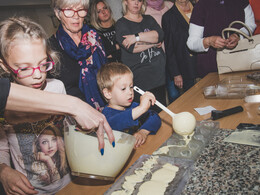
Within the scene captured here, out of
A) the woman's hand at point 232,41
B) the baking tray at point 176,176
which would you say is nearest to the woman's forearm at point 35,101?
the baking tray at point 176,176

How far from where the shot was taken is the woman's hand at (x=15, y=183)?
930 millimetres

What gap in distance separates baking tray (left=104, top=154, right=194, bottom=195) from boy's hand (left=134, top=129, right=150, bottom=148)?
0.21 m

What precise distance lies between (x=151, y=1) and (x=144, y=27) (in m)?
0.42

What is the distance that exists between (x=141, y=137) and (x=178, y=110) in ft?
1.37

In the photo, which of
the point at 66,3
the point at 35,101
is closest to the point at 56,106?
the point at 35,101

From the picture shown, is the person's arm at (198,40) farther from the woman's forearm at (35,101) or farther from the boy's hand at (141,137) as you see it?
the woman's forearm at (35,101)

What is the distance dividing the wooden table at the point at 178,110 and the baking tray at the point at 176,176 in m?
0.10

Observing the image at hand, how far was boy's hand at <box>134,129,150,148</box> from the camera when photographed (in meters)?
1.14

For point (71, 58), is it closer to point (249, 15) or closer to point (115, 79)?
point (115, 79)

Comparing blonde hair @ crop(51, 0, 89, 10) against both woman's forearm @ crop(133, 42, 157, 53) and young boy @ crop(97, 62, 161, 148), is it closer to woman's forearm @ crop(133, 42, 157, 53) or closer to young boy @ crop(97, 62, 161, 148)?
young boy @ crop(97, 62, 161, 148)

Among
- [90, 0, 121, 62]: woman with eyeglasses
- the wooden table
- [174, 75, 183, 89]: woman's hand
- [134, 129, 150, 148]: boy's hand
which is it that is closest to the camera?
the wooden table

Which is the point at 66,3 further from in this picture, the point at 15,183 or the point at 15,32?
the point at 15,183

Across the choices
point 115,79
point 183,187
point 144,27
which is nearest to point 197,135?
point 183,187

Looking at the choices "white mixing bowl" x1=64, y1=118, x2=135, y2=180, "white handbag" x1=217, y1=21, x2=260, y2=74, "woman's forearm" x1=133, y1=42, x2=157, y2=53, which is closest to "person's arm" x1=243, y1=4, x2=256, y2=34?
"white handbag" x1=217, y1=21, x2=260, y2=74
